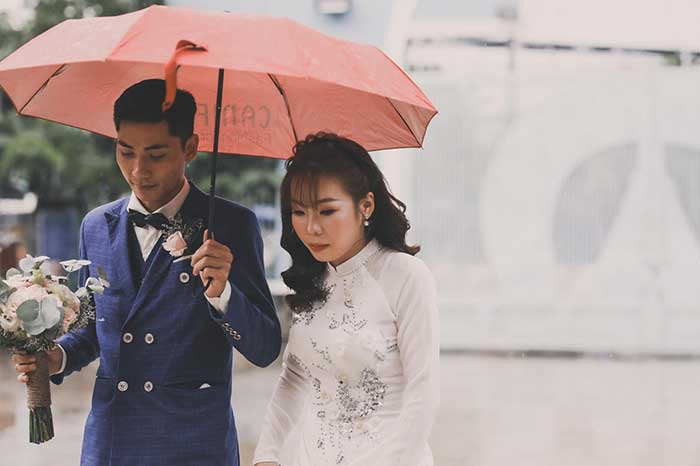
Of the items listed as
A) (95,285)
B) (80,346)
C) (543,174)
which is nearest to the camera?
(95,285)

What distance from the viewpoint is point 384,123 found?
2.54 meters

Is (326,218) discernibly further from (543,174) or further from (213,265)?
(543,174)

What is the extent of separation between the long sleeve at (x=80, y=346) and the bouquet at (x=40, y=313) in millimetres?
89

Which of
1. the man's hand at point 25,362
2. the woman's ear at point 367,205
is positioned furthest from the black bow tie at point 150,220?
the woman's ear at point 367,205

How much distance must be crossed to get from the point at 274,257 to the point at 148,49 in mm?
8276

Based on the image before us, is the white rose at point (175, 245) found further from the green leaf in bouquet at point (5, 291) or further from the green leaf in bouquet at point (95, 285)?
the green leaf in bouquet at point (5, 291)

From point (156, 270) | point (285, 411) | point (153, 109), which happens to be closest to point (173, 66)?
point (153, 109)

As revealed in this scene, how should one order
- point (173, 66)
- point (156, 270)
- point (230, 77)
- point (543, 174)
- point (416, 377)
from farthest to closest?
point (543, 174) < point (230, 77) < point (156, 270) < point (416, 377) < point (173, 66)

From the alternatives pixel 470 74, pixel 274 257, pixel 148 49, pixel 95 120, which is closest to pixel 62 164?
pixel 274 257

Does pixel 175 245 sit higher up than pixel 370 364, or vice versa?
pixel 175 245

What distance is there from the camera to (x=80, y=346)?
94.1 inches

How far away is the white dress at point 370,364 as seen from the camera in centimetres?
208

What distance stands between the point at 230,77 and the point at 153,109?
1.34ft

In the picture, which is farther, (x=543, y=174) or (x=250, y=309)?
(x=543, y=174)
